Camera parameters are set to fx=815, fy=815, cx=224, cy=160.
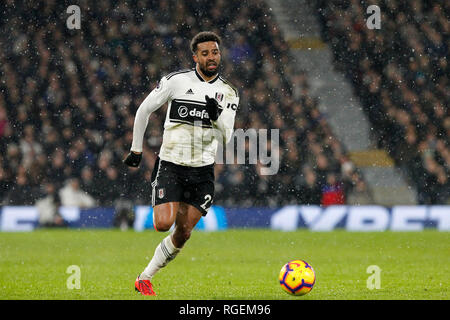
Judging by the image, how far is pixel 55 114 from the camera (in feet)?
57.0

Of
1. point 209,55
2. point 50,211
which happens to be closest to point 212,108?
point 209,55

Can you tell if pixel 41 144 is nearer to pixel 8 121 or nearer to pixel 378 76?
pixel 8 121

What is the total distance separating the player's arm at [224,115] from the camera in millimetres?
7023

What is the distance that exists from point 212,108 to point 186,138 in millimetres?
353

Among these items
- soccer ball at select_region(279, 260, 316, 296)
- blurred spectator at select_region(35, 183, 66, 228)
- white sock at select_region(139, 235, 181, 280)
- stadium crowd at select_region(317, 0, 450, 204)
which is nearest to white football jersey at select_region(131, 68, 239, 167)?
white sock at select_region(139, 235, 181, 280)

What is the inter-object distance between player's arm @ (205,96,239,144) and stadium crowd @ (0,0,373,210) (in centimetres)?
844

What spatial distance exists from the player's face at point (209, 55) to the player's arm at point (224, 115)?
308 mm

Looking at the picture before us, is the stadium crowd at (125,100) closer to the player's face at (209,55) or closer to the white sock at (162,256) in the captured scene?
the white sock at (162,256)

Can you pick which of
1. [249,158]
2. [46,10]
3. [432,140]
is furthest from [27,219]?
[432,140]

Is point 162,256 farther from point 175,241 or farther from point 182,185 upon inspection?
point 182,185

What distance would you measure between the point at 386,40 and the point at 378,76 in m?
1.19

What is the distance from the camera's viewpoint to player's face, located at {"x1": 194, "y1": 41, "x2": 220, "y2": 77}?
7023 mm

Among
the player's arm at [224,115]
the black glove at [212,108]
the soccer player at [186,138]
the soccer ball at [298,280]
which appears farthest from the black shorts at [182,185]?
the soccer ball at [298,280]

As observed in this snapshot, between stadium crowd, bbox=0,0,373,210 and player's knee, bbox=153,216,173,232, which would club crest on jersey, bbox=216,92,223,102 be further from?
stadium crowd, bbox=0,0,373,210
